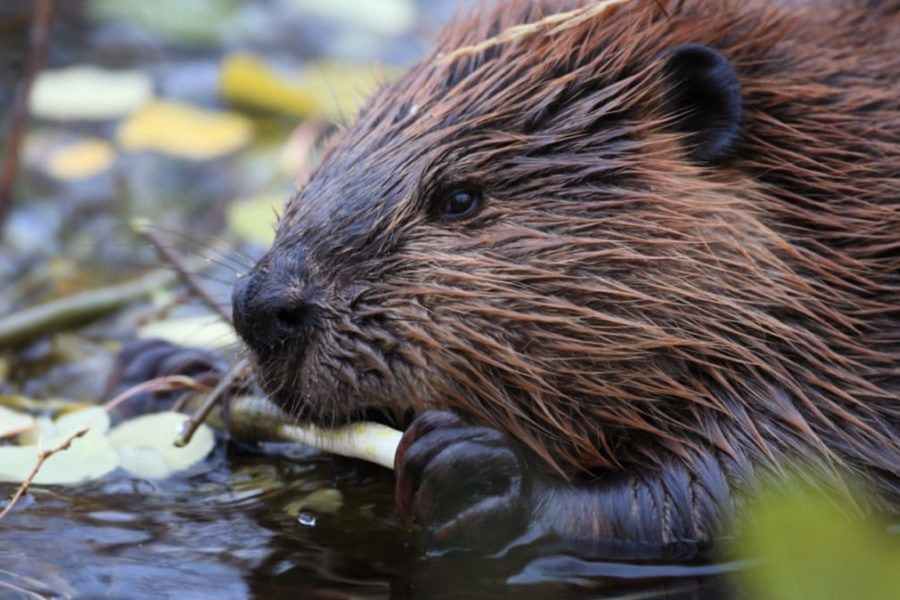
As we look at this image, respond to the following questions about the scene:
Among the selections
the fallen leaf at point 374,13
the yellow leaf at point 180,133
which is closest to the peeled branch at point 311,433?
the yellow leaf at point 180,133

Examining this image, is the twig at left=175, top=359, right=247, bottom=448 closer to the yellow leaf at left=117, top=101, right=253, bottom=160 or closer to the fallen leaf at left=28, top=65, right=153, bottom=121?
the yellow leaf at left=117, top=101, right=253, bottom=160

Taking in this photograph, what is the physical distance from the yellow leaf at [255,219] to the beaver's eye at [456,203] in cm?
183

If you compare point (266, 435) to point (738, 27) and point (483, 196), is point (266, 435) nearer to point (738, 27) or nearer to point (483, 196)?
point (483, 196)

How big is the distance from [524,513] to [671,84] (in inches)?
36.1

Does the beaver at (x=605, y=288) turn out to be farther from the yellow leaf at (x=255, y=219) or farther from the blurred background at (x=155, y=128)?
the yellow leaf at (x=255, y=219)

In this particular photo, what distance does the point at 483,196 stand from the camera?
8.38 ft

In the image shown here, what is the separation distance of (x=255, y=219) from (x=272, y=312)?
2176mm

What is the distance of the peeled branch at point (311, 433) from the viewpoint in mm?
2480

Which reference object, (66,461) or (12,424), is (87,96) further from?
(66,461)

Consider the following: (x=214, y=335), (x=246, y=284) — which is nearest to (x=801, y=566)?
(x=246, y=284)

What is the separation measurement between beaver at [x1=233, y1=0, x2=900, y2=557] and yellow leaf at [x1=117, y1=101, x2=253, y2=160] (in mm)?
2840

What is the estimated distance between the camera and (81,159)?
18.3 feet

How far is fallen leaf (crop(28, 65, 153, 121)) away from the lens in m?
5.51

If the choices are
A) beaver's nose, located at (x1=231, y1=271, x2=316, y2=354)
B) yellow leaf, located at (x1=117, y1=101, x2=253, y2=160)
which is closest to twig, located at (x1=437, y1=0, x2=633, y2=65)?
beaver's nose, located at (x1=231, y1=271, x2=316, y2=354)
